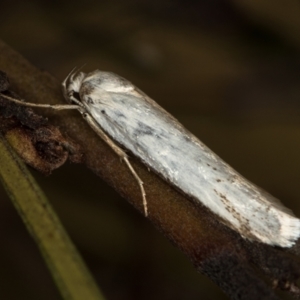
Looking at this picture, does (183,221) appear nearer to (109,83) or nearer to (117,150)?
(117,150)

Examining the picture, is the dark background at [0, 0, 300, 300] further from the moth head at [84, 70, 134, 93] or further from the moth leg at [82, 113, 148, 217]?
the moth leg at [82, 113, 148, 217]

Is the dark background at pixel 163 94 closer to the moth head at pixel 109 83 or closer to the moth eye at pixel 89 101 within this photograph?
the moth head at pixel 109 83

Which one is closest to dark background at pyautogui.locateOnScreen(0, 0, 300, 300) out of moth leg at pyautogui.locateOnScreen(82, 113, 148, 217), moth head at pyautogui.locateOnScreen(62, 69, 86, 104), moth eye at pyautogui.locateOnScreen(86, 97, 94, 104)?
moth head at pyautogui.locateOnScreen(62, 69, 86, 104)

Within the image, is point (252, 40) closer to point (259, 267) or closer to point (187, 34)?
point (187, 34)

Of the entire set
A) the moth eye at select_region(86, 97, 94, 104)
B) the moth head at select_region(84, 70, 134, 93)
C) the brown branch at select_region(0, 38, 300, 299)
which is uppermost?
the moth head at select_region(84, 70, 134, 93)

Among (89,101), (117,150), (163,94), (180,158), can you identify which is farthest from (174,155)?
(163,94)

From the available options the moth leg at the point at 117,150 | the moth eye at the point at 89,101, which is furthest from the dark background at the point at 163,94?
the moth leg at the point at 117,150
